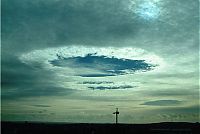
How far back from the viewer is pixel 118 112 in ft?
351
